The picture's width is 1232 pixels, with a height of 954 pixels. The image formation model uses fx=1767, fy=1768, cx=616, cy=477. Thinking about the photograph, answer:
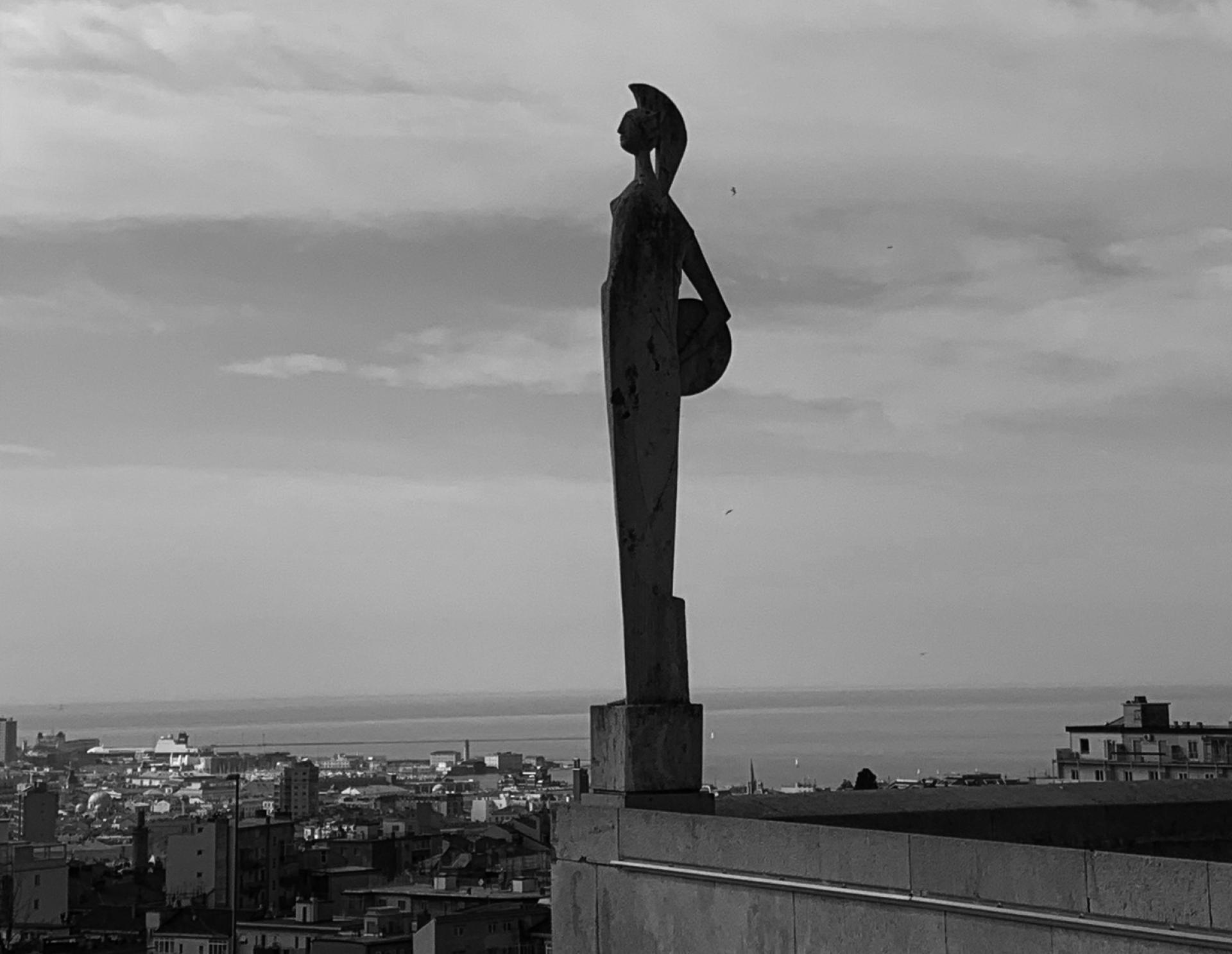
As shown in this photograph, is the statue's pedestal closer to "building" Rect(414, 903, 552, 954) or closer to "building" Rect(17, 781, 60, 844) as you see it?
"building" Rect(414, 903, 552, 954)

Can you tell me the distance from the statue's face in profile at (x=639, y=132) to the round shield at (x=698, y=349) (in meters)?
0.90

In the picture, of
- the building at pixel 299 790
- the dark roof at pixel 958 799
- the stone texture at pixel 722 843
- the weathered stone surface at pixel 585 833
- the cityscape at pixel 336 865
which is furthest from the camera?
the building at pixel 299 790

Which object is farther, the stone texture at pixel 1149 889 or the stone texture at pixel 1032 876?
the stone texture at pixel 1032 876

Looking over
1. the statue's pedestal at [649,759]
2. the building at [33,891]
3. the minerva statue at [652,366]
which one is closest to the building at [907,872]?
the statue's pedestal at [649,759]

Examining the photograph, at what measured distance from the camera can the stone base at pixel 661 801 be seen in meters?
8.91

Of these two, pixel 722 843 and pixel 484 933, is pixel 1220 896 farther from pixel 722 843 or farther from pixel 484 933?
pixel 484 933

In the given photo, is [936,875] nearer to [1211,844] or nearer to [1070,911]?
[1070,911]

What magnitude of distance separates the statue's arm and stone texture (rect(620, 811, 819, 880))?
2952mm

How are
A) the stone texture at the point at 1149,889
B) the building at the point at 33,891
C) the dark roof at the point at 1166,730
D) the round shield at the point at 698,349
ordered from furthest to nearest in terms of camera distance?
the building at the point at 33,891, the dark roof at the point at 1166,730, the round shield at the point at 698,349, the stone texture at the point at 1149,889

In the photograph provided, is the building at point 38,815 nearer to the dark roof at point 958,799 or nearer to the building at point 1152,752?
the building at point 1152,752

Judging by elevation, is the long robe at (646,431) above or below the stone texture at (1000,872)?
above

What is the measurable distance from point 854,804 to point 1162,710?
52.3 ft

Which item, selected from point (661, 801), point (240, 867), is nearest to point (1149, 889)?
point (661, 801)

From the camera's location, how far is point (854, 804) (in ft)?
30.2
